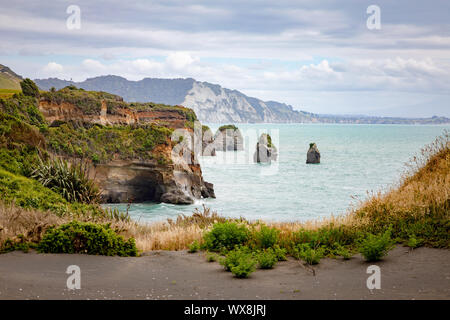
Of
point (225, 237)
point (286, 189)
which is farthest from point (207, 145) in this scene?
point (225, 237)

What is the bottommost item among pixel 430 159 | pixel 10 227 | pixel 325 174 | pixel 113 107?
pixel 325 174

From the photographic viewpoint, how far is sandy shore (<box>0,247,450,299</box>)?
7.27 m

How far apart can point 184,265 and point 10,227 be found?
444 cm

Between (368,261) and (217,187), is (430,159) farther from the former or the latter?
(217,187)

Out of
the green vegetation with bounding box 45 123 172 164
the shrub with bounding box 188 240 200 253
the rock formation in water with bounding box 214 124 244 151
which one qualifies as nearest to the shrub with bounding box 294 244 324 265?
the shrub with bounding box 188 240 200 253

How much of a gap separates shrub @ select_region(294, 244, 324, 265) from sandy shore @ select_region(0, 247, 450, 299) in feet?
0.59

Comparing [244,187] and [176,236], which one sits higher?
[176,236]

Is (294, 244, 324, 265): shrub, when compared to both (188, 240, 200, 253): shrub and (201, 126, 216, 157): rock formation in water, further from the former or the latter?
(201, 126, 216, 157): rock formation in water

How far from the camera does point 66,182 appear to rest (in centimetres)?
1856

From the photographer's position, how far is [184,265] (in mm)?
9477

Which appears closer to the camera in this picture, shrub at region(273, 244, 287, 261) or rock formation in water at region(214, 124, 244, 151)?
shrub at region(273, 244, 287, 261)

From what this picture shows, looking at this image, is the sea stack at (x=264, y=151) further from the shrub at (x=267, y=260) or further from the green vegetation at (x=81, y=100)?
the shrub at (x=267, y=260)

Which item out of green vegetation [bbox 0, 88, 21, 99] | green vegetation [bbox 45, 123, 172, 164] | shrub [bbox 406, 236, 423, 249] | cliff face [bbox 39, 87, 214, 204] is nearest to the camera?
shrub [bbox 406, 236, 423, 249]
